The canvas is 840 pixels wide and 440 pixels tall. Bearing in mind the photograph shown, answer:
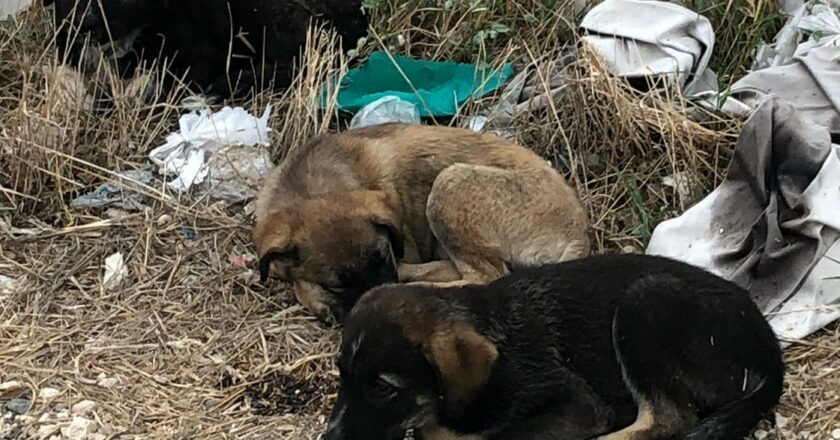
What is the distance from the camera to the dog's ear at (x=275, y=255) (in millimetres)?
5773

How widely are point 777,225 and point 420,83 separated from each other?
264 centimetres

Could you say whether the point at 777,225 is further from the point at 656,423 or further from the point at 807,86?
the point at 656,423

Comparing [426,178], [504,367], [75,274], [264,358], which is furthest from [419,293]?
[75,274]

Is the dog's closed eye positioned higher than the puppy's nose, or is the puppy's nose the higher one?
the dog's closed eye

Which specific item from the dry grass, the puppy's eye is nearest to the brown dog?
the dry grass

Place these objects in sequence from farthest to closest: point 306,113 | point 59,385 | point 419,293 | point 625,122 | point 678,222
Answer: point 306,113, point 625,122, point 678,222, point 59,385, point 419,293

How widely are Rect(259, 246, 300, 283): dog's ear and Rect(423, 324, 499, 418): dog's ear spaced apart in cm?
143

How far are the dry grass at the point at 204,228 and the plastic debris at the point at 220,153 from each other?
0.12 metres

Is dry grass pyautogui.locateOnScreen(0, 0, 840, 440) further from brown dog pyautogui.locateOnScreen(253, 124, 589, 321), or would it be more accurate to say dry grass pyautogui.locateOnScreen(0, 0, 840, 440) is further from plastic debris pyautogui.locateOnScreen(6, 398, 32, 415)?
brown dog pyautogui.locateOnScreen(253, 124, 589, 321)

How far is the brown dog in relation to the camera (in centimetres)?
573

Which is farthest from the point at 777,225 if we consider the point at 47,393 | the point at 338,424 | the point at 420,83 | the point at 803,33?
the point at 47,393

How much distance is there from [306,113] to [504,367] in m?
2.89

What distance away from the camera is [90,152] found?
7.29 meters

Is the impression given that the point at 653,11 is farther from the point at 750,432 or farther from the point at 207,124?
the point at 750,432
